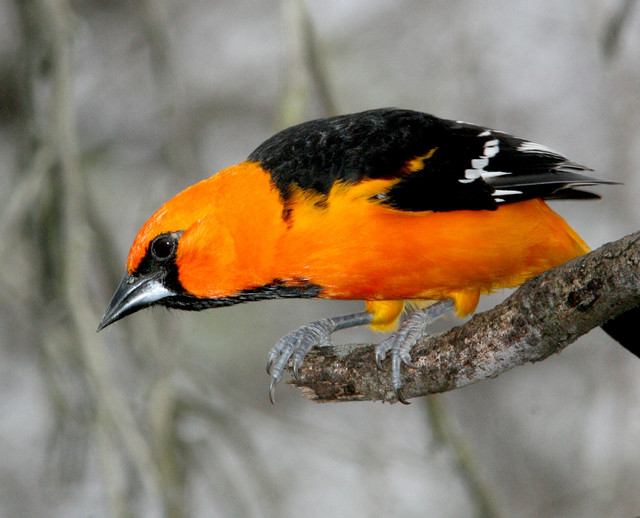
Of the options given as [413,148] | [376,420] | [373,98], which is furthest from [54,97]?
[376,420]

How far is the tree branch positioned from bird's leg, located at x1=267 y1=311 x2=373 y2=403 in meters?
0.13

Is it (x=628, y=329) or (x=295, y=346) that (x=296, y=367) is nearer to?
(x=295, y=346)

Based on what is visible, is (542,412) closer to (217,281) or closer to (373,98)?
(373,98)

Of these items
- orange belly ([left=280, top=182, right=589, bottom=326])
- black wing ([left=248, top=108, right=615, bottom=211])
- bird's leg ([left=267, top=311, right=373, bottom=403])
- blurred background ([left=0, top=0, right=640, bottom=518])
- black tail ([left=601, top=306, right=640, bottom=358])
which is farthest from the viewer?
blurred background ([left=0, top=0, right=640, bottom=518])

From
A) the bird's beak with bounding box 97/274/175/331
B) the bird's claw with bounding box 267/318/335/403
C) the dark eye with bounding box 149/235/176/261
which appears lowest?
the bird's claw with bounding box 267/318/335/403

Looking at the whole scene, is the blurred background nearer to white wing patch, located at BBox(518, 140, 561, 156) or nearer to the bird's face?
the bird's face

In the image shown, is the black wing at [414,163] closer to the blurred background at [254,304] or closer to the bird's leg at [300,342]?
the blurred background at [254,304]

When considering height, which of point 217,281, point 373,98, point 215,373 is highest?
point 373,98

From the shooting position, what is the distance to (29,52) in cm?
497

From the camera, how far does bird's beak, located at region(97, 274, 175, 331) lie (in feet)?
12.8

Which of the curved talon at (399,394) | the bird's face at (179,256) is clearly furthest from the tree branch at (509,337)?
the bird's face at (179,256)

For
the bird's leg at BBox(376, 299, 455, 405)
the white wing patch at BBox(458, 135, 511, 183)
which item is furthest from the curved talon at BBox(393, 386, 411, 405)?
the white wing patch at BBox(458, 135, 511, 183)

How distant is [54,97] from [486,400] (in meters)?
5.25

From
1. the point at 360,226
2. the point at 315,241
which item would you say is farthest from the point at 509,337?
the point at 315,241
